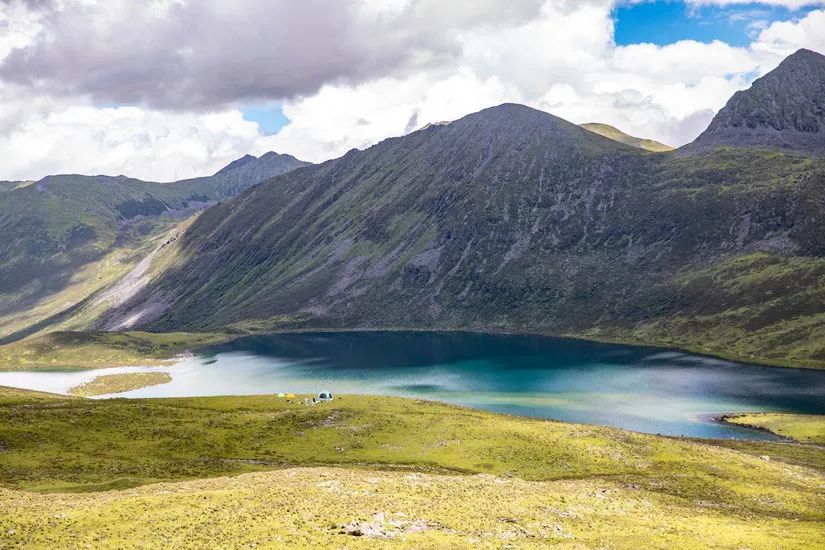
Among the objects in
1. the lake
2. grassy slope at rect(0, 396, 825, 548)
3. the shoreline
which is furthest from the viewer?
the lake

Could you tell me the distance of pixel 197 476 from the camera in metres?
71.1

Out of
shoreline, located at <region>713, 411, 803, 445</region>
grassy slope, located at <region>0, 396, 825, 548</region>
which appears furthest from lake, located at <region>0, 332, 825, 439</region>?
grassy slope, located at <region>0, 396, 825, 548</region>

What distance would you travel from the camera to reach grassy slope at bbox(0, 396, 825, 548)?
46.7m

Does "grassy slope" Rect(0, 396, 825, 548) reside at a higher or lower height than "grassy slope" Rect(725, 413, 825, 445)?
higher

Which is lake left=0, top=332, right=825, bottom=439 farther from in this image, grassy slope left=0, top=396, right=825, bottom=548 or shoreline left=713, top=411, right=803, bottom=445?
grassy slope left=0, top=396, right=825, bottom=548

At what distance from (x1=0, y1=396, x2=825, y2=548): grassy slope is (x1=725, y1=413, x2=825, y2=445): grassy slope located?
13867 millimetres

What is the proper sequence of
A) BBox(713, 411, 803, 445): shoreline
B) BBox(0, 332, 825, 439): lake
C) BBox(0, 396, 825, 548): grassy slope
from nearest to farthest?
1. BBox(0, 396, 825, 548): grassy slope
2. BBox(713, 411, 803, 445): shoreline
3. BBox(0, 332, 825, 439): lake

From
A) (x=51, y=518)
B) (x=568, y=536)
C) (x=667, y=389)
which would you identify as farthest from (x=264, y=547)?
(x=667, y=389)

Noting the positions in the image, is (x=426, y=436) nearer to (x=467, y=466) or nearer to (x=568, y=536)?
(x=467, y=466)

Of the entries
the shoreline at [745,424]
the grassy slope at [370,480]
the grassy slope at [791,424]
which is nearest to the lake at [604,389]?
the shoreline at [745,424]

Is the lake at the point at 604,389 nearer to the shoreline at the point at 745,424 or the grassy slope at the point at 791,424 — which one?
the shoreline at the point at 745,424

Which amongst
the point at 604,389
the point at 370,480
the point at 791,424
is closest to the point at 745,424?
the point at 791,424

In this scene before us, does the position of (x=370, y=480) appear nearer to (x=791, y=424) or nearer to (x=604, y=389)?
(x=791, y=424)

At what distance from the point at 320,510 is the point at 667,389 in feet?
435
